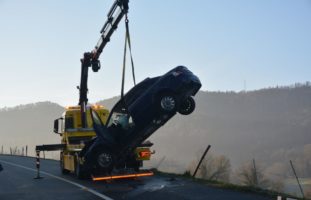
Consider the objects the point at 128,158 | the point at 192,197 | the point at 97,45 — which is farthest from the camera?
the point at 97,45

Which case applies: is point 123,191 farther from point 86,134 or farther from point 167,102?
point 86,134

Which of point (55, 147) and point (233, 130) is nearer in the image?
point (55, 147)

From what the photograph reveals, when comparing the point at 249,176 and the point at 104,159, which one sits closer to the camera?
the point at 104,159

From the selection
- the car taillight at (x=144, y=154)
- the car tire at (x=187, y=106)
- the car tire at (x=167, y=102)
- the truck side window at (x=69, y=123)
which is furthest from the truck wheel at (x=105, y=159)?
the truck side window at (x=69, y=123)

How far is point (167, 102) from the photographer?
38.9ft

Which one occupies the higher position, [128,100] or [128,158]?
[128,100]

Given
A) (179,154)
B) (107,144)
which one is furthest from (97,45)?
(179,154)

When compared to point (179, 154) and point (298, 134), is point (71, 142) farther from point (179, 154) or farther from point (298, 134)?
point (298, 134)

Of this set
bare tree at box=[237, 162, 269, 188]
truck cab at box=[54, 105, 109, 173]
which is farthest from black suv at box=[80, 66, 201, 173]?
bare tree at box=[237, 162, 269, 188]

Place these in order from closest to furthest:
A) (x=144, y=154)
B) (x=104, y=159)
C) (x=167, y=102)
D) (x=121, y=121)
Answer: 1. (x=167, y=102)
2. (x=121, y=121)
3. (x=104, y=159)
4. (x=144, y=154)

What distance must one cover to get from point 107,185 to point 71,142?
14.4 ft

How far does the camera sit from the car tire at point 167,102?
11812 mm

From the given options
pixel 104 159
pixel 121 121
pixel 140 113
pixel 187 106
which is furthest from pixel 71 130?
pixel 140 113

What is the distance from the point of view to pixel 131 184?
509 inches
